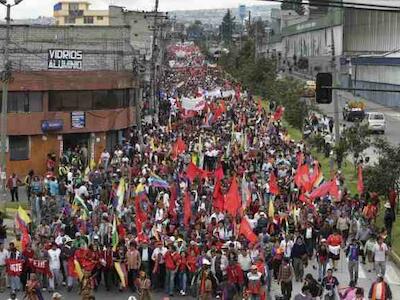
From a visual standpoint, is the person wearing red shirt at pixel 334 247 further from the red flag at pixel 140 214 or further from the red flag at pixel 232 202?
the red flag at pixel 140 214

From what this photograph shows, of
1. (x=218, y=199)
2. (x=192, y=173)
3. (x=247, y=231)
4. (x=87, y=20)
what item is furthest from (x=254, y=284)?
(x=87, y=20)

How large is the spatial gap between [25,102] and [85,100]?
3.21m

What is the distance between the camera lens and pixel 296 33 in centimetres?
13212

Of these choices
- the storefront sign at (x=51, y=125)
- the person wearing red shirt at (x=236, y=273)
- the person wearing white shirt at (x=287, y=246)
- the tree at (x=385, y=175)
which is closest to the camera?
the person wearing red shirt at (x=236, y=273)

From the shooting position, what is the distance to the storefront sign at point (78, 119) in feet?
133

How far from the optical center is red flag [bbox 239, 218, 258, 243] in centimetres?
2041

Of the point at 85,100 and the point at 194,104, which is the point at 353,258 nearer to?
the point at 85,100

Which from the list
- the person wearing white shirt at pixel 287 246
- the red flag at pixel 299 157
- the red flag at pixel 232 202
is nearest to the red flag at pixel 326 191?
the red flag at pixel 232 202

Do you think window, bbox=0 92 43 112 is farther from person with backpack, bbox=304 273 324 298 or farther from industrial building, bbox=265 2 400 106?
industrial building, bbox=265 2 400 106

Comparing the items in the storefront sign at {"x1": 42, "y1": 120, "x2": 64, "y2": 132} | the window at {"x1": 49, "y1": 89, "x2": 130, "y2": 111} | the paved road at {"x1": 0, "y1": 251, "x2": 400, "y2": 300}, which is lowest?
the paved road at {"x1": 0, "y1": 251, "x2": 400, "y2": 300}

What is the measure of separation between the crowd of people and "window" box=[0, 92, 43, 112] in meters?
7.31

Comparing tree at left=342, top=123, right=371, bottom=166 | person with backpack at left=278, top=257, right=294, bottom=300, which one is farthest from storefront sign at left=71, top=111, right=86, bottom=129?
person with backpack at left=278, top=257, right=294, bottom=300

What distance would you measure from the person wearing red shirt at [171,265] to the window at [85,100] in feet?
70.6

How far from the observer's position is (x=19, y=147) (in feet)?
128
